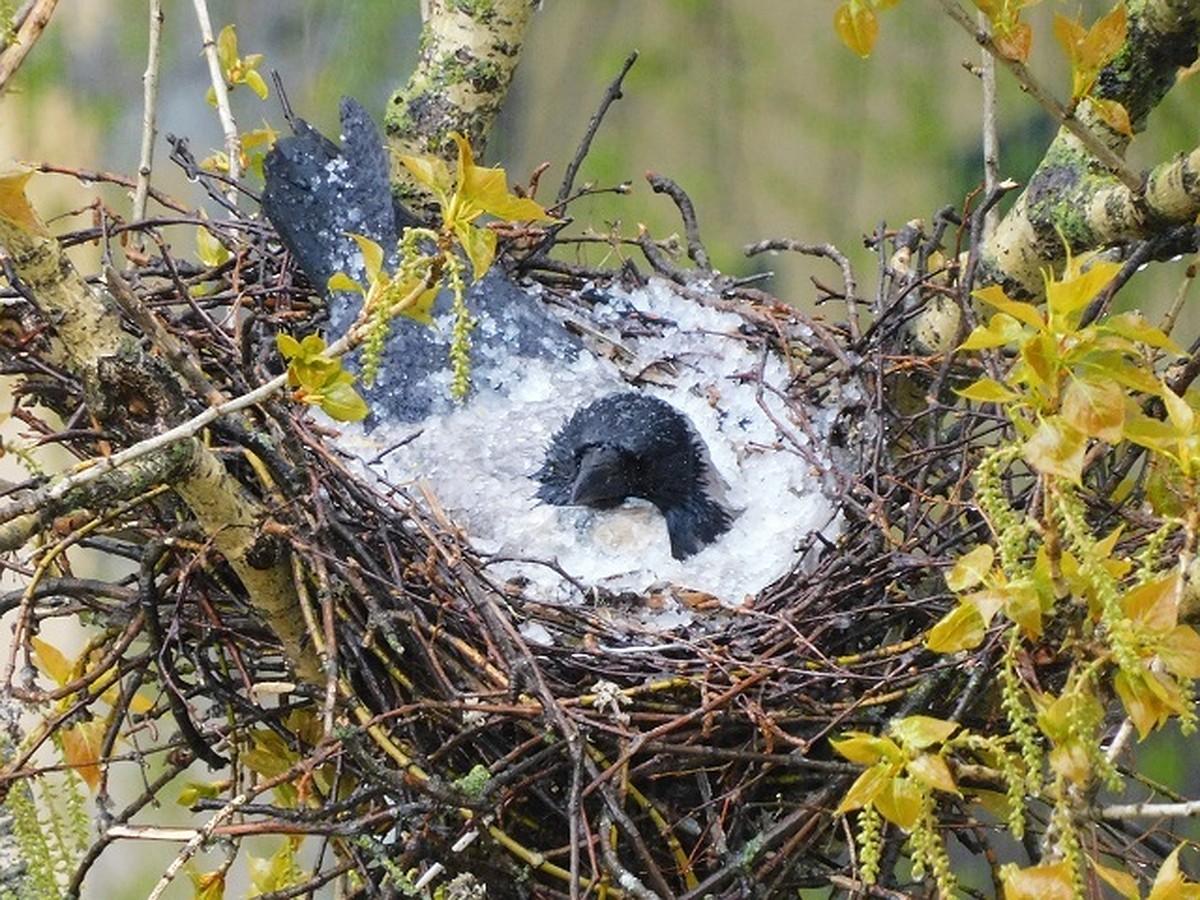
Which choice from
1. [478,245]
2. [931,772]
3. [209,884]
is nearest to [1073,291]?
[931,772]

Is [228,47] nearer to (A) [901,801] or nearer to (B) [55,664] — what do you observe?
(B) [55,664]

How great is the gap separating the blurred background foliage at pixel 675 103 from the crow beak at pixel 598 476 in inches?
31.1

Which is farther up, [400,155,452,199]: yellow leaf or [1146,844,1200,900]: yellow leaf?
[400,155,452,199]: yellow leaf

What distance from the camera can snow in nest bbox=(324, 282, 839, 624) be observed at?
177 centimetres

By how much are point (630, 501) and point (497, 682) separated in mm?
667

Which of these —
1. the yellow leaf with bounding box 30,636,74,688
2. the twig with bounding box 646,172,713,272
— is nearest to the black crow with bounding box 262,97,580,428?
the twig with bounding box 646,172,713,272

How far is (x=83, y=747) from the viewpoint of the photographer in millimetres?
1379

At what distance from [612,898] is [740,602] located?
0.49m

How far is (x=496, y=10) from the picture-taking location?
1.87m

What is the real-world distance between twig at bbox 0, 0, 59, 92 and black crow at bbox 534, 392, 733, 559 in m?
1.09

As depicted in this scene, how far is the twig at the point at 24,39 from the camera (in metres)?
0.75

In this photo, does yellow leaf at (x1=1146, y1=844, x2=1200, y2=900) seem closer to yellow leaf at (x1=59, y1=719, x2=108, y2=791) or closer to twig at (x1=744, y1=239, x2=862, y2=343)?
yellow leaf at (x1=59, y1=719, x2=108, y2=791)

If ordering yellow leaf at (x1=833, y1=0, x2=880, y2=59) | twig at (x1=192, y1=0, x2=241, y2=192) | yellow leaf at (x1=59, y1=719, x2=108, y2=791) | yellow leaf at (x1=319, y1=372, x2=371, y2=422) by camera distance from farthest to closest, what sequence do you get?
twig at (x1=192, y1=0, x2=241, y2=192) → yellow leaf at (x1=59, y1=719, x2=108, y2=791) → yellow leaf at (x1=833, y1=0, x2=880, y2=59) → yellow leaf at (x1=319, y1=372, x2=371, y2=422)

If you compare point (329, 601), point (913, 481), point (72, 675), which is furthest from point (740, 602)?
point (72, 675)
